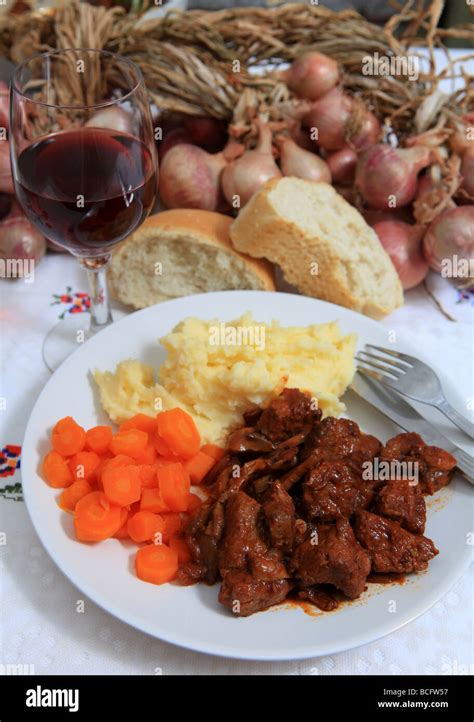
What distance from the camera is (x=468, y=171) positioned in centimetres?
339

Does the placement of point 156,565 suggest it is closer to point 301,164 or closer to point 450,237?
point 450,237

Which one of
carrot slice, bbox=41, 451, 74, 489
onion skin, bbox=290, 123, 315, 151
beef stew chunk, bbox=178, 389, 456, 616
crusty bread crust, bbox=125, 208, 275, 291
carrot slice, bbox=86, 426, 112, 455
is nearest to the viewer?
beef stew chunk, bbox=178, 389, 456, 616

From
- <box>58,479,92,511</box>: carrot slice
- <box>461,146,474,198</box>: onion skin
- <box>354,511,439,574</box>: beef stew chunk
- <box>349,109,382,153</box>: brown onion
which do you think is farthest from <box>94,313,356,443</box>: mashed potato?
<box>349,109,382,153</box>: brown onion

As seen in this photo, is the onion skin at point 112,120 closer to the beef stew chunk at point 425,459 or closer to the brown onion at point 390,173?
the brown onion at point 390,173

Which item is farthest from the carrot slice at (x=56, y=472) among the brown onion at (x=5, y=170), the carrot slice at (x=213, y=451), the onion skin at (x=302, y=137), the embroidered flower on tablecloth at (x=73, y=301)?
the onion skin at (x=302, y=137)

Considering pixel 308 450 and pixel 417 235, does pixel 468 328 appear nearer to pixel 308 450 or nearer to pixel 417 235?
pixel 417 235

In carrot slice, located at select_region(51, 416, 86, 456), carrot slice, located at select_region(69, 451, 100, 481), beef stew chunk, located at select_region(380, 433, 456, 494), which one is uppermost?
beef stew chunk, located at select_region(380, 433, 456, 494)

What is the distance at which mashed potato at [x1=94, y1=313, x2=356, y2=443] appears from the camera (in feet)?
8.39

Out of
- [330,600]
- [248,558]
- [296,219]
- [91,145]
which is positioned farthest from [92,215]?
[330,600]

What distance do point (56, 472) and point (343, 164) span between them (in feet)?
7.25

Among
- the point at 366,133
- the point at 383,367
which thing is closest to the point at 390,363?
the point at 383,367

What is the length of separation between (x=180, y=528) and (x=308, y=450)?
1.64 ft

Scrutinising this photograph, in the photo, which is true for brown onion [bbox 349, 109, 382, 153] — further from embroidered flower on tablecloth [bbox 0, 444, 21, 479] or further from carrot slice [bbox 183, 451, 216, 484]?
embroidered flower on tablecloth [bbox 0, 444, 21, 479]

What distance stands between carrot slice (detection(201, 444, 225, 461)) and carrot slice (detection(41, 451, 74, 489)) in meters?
0.47
